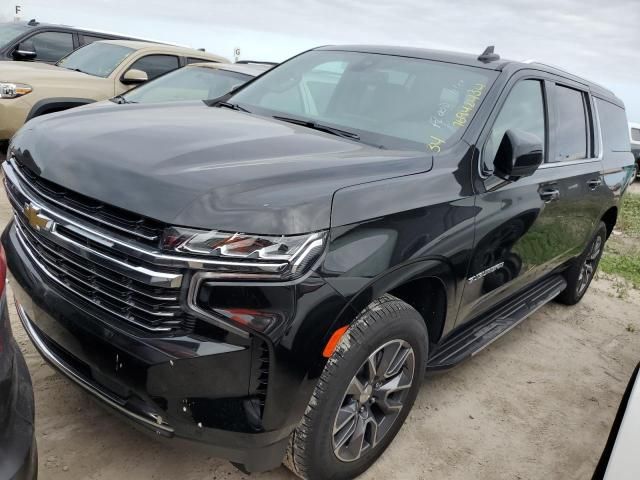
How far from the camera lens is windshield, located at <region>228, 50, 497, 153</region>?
2.89 metres

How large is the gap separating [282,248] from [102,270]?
63cm

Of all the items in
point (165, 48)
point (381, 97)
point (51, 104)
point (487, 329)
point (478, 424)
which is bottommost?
point (478, 424)

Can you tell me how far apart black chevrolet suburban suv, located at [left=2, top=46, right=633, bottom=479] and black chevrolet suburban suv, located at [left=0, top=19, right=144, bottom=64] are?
6.21 meters

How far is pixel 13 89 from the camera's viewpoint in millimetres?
6457

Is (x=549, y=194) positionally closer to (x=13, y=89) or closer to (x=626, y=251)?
(x=626, y=251)

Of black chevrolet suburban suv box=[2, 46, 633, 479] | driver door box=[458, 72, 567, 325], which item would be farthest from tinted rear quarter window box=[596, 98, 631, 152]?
black chevrolet suburban suv box=[2, 46, 633, 479]

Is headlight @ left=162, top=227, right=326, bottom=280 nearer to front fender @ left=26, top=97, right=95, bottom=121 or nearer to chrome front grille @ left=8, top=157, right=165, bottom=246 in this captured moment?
chrome front grille @ left=8, top=157, right=165, bottom=246

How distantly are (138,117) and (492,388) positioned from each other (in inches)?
104

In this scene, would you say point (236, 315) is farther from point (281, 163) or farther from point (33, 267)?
point (33, 267)

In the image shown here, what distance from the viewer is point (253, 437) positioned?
1.95 meters

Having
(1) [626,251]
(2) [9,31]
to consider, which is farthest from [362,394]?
(2) [9,31]

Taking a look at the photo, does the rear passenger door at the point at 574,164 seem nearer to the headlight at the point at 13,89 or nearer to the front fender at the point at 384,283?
the front fender at the point at 384,283

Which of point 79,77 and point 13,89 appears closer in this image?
point 13,89

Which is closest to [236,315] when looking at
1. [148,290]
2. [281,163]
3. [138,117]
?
[148,290]
